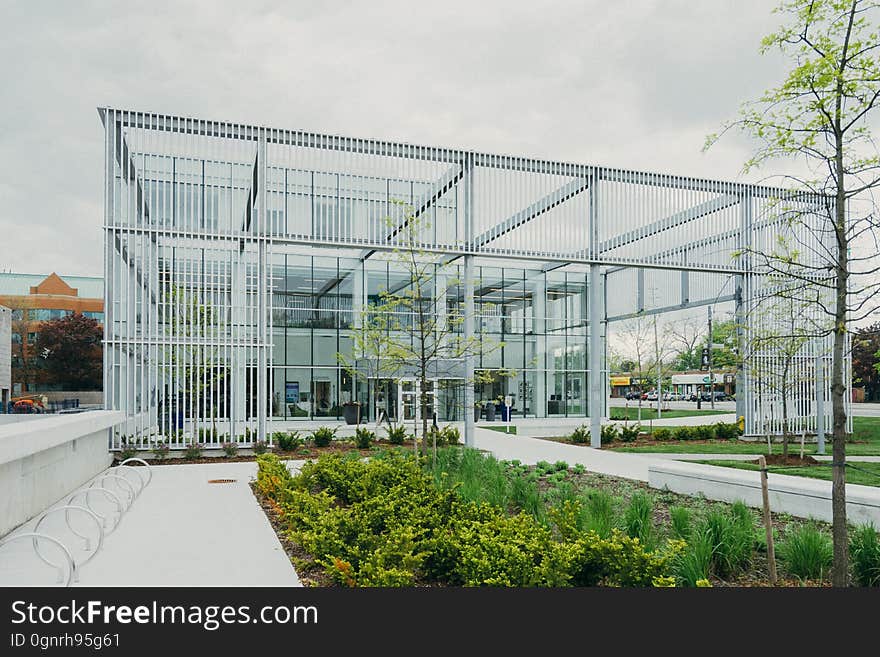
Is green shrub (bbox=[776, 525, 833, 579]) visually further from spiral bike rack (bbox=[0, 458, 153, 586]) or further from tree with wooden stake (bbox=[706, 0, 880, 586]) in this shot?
spiral bike rack (bbox=[0, 458, 153, 586])

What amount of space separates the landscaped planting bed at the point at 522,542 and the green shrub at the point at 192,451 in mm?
7080

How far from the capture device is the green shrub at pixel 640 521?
6.54 metres

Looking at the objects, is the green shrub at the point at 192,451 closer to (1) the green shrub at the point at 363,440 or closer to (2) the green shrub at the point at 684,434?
(1) the green shrub at the point at 363,440

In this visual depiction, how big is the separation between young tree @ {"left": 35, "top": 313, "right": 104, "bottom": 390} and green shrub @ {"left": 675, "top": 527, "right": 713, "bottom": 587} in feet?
190

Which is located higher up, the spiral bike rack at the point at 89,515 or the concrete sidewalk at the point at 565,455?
the spiral bike rack at the point at 89,515

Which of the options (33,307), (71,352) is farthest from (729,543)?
(33,307)

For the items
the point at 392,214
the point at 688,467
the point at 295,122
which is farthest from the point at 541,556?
the point at 295,122

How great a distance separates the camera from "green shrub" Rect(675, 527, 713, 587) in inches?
217

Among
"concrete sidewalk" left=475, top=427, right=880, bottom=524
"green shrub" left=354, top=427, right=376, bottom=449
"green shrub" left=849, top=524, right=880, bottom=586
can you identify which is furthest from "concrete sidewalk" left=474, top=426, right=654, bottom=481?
"green shrub" left=849, top=524, right=880, bottom=586

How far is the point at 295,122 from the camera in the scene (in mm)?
17203

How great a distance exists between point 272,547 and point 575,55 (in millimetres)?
9595

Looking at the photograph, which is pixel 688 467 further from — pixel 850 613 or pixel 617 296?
pixel 617 296

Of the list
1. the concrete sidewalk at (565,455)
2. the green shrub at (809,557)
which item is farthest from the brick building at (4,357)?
the green shrub at (809,557)

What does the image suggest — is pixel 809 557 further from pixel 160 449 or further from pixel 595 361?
pixel 595 361
